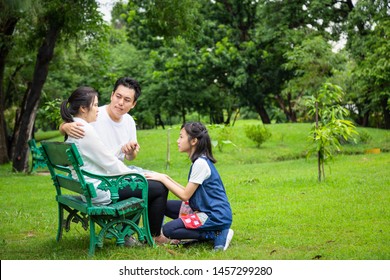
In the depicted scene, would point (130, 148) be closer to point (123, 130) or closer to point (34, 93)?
point (123, 130)

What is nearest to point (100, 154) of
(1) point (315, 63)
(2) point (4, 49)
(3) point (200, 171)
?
(3) point (200, 171)

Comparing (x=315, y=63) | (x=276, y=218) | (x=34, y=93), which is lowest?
(x=276, y=218)

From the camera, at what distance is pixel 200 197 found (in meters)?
5.84

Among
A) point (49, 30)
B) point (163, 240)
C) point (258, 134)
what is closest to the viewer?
point (163, 240)

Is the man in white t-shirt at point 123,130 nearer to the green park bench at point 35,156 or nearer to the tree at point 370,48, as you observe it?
the green park bench at point 35,156

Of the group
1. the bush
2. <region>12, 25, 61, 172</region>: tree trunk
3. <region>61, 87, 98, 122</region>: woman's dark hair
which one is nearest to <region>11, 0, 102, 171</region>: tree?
<region>12, 25, 61, 172</region>: tree trunk

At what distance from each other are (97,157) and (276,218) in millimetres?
3002

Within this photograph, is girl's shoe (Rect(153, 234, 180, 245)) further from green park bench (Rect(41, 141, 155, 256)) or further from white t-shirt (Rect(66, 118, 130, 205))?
white t-shirt (Rect(66, 118, 130, 205))

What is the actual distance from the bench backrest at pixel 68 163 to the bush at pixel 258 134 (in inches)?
566

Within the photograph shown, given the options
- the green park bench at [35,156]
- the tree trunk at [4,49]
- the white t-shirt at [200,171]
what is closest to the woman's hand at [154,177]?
the white t-shirt at [200,171]

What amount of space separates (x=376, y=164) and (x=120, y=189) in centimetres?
968

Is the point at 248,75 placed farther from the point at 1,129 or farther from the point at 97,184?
the point at 97,184

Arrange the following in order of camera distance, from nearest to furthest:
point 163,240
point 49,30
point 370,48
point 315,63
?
1. point 163,240
2. point 49,30
3. point 370,48
4. point 315,63

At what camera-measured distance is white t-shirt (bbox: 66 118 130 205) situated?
18.0 ft
